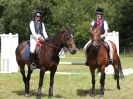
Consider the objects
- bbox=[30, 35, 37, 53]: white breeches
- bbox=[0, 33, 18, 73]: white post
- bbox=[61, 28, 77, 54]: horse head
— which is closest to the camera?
bbox=[61, 28, 77, 54]: horse head

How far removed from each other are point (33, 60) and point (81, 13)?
46936 millimetres

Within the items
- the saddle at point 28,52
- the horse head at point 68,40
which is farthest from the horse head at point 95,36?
the saddle at point 28,52

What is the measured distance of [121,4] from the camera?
59.4 metres

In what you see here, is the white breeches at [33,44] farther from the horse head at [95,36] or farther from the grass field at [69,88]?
the horse head at [95,36]

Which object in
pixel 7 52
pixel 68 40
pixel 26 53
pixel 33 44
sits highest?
pixel 68 40

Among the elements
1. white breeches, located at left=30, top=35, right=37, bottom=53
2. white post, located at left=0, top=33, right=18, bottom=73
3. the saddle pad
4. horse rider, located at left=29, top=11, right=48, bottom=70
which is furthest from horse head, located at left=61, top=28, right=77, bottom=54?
white post, located at left=0, top=33, right=18, bottom=73

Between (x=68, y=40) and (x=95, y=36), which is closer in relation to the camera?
(x=68, y=40)

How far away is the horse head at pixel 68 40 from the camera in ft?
40.0

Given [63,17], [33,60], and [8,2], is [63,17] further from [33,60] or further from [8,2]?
[33,60]

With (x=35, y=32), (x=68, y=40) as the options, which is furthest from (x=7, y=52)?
(x=68, y=40)

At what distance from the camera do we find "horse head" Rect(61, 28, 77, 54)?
1220 cm

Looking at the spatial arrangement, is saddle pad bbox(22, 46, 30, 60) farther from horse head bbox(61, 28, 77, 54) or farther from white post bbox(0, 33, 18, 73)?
white post bbox(0, 33, 18, 73)

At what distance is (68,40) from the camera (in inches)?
490

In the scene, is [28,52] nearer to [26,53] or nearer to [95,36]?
[26,53]
